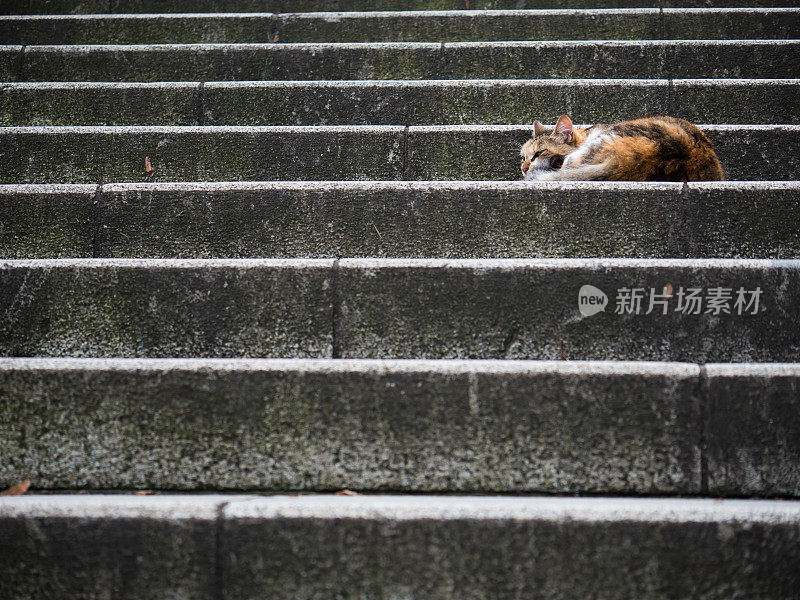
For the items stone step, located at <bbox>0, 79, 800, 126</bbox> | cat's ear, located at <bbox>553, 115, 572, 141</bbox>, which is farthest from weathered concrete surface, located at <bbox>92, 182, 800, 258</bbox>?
stone step, located at <bbox>0, 79, 800, 126</bbox>

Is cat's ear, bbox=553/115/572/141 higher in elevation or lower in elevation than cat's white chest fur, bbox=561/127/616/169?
higher

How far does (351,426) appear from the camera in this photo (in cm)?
181

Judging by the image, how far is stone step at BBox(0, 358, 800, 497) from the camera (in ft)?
5.76

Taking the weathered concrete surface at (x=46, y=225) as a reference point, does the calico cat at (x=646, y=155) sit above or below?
above

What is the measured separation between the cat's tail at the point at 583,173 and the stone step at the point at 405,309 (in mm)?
806

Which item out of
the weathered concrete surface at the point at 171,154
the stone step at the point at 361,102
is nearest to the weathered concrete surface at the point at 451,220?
the weathered concrete surface at the point at 171,154

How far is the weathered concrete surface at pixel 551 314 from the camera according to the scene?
2109 mm

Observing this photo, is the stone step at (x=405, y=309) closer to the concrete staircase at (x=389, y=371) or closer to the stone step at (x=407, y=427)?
the concrete staircase at (x=389, y=371)

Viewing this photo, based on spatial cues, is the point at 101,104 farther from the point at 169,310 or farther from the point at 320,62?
the point at 169,310

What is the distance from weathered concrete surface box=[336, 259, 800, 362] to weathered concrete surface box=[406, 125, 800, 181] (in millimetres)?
1215

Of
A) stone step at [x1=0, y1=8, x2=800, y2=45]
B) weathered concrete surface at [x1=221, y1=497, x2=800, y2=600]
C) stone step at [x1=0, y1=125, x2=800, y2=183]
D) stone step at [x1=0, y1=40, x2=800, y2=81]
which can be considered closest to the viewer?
weathered concrete surface at [x1=221, y1=497, x2=800, y2=600]

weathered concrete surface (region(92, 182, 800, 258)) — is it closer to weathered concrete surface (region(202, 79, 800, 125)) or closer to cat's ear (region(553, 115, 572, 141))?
cat's ear (region(553, 115, 572, 141))

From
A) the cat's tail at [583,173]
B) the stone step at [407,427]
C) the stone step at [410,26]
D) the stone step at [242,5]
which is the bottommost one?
the stone step at [407,427]

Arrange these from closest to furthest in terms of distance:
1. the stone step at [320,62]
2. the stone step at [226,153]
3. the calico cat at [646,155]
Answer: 1. the calico cat at [646,155]
2. the stone step at [226,153]
3. the stone step at [320,62]
